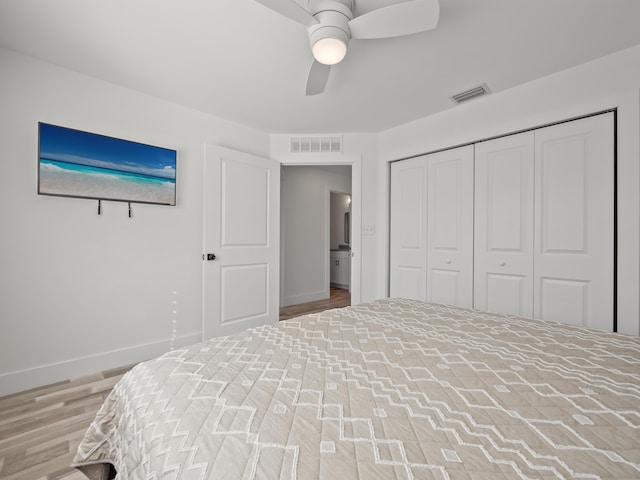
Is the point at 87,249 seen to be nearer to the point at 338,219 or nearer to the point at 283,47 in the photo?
the point at 283,47

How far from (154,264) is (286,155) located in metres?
1.91

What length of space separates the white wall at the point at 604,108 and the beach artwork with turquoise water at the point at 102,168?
289 cm

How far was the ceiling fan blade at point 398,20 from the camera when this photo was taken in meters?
1.33

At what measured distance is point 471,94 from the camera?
2.58 meters

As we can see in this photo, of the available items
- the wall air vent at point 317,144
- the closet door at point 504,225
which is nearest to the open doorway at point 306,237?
the wall air vent at point 317,144

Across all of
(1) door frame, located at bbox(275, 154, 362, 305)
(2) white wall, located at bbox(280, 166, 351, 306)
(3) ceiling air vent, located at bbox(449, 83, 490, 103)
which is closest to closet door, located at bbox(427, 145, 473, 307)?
(3) ceiling air vent, located at bbox(449, 83, 490, 103)

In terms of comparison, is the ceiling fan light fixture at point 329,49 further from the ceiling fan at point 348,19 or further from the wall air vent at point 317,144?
the wall air vent at point 317,144

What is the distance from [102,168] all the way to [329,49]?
205cm

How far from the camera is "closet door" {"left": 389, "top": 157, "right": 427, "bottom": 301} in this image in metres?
3.18

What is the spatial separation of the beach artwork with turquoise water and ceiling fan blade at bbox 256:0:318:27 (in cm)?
188

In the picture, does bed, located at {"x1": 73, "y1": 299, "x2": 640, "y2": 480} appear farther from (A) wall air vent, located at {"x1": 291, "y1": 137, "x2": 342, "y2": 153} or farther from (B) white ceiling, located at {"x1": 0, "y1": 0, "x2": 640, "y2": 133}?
(A) wall air vent, located at {"x1": 291, "y1": 137, "x2": 342, "y2": 153}

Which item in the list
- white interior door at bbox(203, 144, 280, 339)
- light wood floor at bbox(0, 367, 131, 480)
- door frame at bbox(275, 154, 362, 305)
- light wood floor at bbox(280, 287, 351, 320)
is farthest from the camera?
light wood floor at bbox(280, 287, 351, 320)

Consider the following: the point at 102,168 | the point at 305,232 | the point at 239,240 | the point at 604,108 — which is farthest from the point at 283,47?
the point at 305,232

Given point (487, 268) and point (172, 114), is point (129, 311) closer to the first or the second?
point (172, 114)
